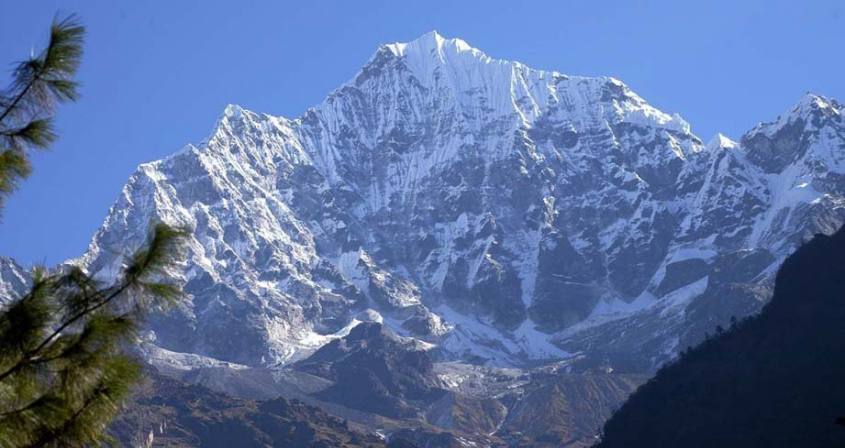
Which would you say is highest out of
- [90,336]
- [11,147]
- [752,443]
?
[752,443]

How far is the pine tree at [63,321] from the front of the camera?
2025 cm

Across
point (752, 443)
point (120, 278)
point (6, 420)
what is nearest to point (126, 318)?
point (120, 278)

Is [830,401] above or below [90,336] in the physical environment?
above

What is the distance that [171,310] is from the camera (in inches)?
858

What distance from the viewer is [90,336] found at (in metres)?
20.8

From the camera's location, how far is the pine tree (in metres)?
20.2

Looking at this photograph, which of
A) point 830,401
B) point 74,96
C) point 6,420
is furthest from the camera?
point 830,401

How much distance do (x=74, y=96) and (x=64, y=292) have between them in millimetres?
2733

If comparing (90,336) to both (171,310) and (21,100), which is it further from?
(21,100)

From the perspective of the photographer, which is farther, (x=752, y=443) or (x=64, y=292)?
(x=752, y=443)

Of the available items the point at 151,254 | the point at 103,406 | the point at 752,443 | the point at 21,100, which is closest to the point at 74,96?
the point at 21,100

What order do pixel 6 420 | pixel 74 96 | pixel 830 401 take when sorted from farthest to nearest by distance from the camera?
1. pixel 830 401
2. pixel 74 96
3. pixel 6 420

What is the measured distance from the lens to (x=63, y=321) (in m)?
20.4

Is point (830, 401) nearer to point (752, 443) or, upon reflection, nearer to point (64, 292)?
point (752, 443)
